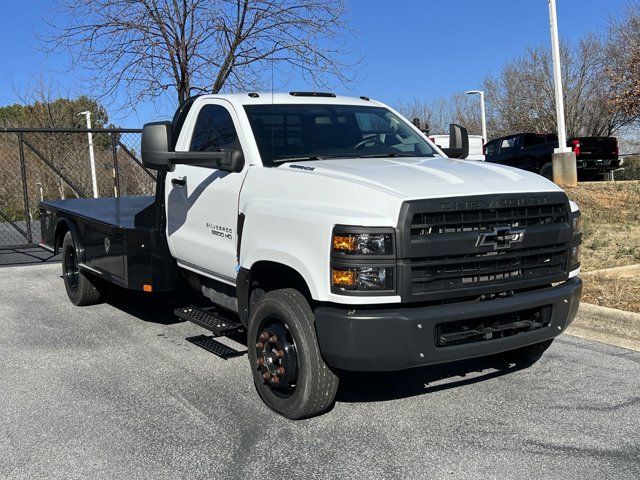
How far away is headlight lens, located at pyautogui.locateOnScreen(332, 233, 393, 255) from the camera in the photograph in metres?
3.61

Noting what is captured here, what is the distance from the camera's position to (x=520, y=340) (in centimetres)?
404

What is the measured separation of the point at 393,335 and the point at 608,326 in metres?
3.19

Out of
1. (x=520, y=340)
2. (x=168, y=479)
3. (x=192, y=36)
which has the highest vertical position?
(x=192, y=36)

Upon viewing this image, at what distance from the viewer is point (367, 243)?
11.9 feet

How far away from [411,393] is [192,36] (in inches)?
281

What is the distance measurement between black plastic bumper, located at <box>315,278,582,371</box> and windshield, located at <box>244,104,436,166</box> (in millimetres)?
1492

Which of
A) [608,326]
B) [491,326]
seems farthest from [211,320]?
[608,326]

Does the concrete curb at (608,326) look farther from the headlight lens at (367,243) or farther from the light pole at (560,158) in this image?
the light pole at (560,158)

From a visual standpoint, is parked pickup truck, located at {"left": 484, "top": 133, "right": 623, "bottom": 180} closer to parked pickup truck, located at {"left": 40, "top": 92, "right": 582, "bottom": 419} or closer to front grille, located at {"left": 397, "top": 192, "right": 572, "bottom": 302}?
parked pickup truck, located at {"left": 40, "top": 92, "right": 582, "bottom": 419}

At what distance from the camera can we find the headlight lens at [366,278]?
3.61 metres

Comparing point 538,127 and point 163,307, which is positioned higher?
point 538,127

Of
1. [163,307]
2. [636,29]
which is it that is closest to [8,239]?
[163,307]

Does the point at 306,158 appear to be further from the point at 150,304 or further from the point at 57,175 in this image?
the point at 57,175

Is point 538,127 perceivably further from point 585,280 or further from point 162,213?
point 162,213
